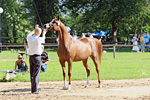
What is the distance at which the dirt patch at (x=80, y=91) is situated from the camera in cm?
860

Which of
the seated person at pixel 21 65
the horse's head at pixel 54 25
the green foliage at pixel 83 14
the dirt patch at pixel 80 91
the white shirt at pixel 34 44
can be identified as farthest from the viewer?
the green foliage at pixel 83 14

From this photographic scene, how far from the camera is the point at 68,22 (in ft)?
149

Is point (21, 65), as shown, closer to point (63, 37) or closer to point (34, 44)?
point (63, 37)

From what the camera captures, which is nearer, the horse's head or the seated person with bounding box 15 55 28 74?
the horse's head

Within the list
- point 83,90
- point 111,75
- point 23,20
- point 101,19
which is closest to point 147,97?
point 83,90

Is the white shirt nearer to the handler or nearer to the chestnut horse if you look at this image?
the handler

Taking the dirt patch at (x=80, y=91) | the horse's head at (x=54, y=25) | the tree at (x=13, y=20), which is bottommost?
the dirt patch at (x=80, y=91)

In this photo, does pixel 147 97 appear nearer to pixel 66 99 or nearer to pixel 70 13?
pixel 66 99

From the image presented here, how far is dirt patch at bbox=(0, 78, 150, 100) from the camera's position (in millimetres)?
8602

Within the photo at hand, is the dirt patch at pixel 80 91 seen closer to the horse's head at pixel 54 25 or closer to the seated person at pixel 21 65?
the horse's head at pixel 54 25

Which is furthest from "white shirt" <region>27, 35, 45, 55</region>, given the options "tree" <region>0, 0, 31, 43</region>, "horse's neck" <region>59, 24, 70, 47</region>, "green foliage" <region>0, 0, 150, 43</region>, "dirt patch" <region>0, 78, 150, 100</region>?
"tree" <region>0, 0, 31, 43</region>

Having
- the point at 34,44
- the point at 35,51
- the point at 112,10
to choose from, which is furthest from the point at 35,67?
the point at 112,10

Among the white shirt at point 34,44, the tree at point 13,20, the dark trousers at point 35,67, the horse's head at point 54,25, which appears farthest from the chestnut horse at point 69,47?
the tree at point 13,20

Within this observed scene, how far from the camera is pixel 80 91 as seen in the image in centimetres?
968
